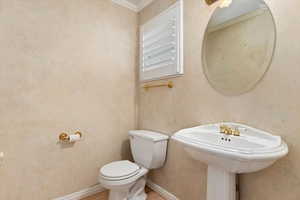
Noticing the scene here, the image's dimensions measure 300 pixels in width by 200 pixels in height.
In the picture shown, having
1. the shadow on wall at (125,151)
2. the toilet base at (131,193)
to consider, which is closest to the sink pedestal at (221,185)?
the toilet base at (131,193)

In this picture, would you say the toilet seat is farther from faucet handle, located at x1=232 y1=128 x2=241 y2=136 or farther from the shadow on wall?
faucet handle, located at x1=232 y1=128 x2=241 y2=136

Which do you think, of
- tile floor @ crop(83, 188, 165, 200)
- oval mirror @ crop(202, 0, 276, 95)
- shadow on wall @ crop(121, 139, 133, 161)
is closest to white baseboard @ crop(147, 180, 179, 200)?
tile floor @ crop(83, 188, 165, 200)

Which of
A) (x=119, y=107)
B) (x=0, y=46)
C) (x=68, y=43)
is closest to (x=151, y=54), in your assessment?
(x=119, y=107)

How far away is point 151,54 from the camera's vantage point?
1.89 meters

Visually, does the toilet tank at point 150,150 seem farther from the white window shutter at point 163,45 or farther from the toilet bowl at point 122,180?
the white window shutter at point 163,45

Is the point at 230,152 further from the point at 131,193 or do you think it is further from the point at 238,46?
the point at 131,193

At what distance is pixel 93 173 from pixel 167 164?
87 cm

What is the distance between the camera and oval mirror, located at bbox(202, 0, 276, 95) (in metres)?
1.03

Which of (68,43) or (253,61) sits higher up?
(68,43)

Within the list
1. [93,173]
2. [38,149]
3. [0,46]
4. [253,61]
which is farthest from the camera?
[93,173]

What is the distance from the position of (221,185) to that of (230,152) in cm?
39

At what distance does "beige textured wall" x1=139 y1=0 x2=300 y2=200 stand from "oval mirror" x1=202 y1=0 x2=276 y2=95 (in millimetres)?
47

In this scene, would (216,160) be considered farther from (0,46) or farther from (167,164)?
(0,46)

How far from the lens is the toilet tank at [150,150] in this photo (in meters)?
1.58
